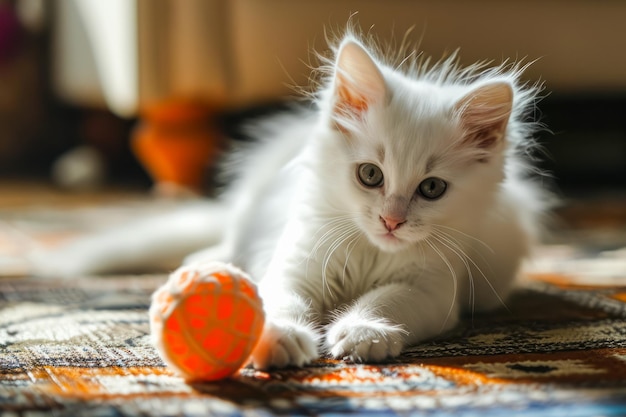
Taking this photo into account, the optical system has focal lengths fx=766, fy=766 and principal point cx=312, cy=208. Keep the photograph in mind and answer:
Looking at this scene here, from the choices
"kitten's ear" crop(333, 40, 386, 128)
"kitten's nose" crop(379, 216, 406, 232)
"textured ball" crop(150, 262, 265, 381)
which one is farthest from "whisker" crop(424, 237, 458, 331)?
"textured ball" crop(150, 262, 265, 381)

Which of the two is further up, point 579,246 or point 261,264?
point 579,246

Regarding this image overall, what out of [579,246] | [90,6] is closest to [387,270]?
[579,246]

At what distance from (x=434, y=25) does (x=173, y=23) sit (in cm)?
95

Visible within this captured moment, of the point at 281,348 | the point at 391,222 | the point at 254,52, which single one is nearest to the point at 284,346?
the point at 281,348

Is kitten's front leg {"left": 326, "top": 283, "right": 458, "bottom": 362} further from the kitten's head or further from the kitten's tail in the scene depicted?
the kitten's tail

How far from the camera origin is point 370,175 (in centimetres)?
130

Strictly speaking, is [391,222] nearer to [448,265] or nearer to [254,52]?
[448,265]

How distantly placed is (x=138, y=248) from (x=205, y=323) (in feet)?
3.42

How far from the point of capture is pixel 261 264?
1.53 m

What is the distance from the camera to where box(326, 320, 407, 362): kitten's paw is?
43.6 inches

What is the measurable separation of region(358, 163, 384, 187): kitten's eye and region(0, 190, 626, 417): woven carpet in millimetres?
281

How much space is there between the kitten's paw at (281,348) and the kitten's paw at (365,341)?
2.3 inches

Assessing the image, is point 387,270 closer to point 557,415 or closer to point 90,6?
point 557,415

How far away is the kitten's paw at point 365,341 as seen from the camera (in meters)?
1.11
